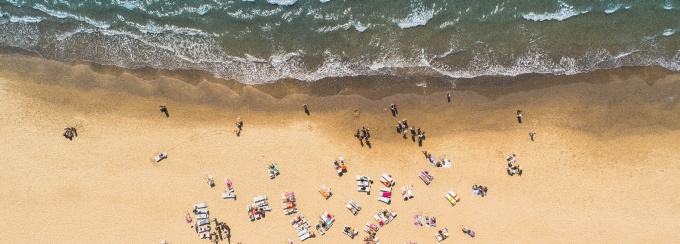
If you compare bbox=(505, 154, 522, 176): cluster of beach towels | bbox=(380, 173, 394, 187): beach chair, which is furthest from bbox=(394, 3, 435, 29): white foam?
bbox=(505, 154, 522, 176): cluster of beach towels

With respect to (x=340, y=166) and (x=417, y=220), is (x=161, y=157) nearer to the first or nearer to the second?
(x=340, y=166)

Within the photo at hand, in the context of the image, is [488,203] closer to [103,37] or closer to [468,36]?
[468,36]

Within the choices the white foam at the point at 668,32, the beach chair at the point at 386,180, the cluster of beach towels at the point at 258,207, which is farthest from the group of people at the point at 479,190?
the white foam at the point at 668,32

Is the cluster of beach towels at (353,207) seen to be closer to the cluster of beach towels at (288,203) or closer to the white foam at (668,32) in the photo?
the cluster of beach towels at (288,203)

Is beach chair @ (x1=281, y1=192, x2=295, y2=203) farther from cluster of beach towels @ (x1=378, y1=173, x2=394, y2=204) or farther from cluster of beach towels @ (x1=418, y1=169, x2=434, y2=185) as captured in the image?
cluster of beach towels @ (x1=418, y1=169, x2=434, y2=185)

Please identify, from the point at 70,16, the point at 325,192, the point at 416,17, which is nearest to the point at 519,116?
the point at 416,17

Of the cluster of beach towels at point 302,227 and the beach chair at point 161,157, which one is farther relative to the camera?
the beach chair at point 161,157
